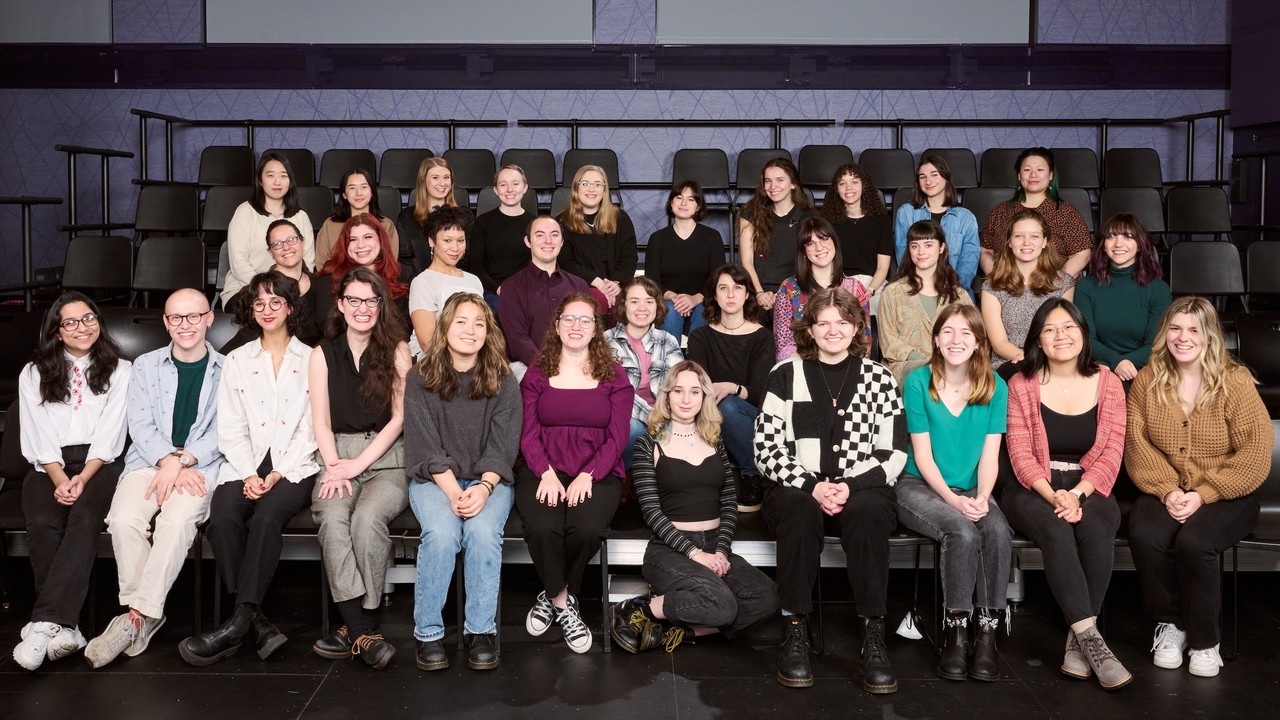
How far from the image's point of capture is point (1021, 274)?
4215 mm

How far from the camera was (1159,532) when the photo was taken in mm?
3133

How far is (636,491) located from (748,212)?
6.90 ft

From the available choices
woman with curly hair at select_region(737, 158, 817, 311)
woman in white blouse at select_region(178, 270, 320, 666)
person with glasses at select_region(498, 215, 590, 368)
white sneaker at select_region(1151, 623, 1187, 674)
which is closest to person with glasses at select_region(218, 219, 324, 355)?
woman in white blouse at select_region(178, 270, 320, 666)

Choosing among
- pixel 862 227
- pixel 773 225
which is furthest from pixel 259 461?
pixel 862 227

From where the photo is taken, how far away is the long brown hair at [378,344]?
3.42m

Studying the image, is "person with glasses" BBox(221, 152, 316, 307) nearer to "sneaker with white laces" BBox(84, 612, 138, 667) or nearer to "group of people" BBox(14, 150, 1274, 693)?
"group of people" BBox(14, 150, 1274, 693)

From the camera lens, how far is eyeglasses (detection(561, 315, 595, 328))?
3434 millimetres

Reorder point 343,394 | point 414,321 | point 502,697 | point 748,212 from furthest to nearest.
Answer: point 748,212 < point 414,321 < point 343,394 < point 502,697

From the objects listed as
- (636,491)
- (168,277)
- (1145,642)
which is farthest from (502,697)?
(168,277)

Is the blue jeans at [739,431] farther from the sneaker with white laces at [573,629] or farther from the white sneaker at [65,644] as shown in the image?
the white sneaker at [65,644]

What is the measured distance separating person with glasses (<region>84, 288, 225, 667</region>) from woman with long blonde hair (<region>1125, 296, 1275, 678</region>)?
2.95 m

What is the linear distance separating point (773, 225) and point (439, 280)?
5.49 feet

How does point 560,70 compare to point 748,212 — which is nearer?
point 748,212

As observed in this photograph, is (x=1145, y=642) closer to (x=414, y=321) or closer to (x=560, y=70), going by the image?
(x=414, y=321)
